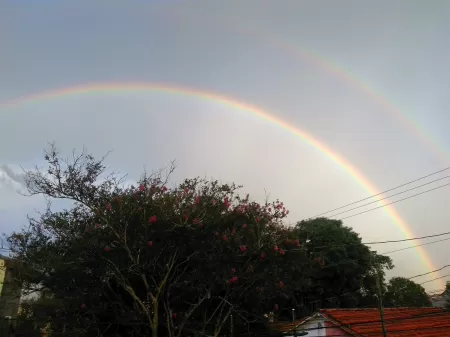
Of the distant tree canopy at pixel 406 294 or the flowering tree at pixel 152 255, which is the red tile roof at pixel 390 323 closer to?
the flowering tree at pixel 152 255

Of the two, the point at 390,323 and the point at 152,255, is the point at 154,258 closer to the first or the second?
the point at 152,255

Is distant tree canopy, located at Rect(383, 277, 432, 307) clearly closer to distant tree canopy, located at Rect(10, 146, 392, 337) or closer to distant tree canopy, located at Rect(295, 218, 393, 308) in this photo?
distant tree canopy, located at Rect(295, 218, 393, 308)

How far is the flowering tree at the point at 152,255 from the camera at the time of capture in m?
12.7

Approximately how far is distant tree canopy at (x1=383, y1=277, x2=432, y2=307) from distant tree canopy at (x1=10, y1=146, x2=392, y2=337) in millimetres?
25440

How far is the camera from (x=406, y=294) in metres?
38.7

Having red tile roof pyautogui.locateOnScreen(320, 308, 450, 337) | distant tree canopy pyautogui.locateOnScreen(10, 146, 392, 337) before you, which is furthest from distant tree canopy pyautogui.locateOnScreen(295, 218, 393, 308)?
distant tree canopy pyautogui.locateOnScreen(10, 146, 392, 337)

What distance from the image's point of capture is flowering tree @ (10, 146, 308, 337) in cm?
1268

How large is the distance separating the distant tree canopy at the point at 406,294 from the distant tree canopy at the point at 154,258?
25.4 metres

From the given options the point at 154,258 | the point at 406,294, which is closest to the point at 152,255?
the point at 154,258

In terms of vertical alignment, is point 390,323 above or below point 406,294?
below

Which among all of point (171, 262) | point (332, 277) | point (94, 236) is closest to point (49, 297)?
point (94, 236)

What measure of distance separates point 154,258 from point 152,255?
118 millimetres

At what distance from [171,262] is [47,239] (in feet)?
14.5

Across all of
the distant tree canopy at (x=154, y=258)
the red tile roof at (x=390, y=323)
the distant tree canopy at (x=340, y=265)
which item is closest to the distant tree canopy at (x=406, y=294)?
the distant tree canopy at (x=340, y=265)
